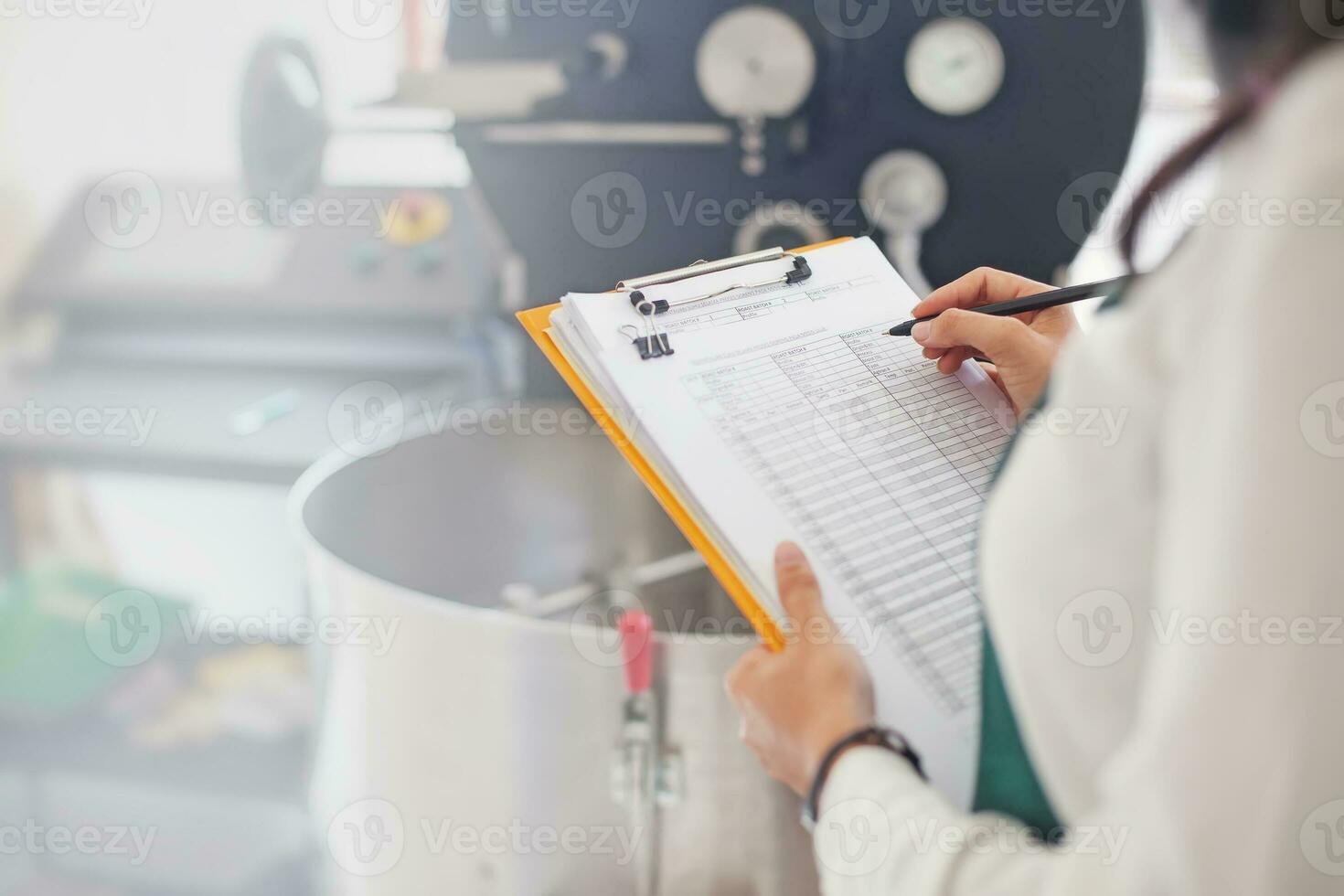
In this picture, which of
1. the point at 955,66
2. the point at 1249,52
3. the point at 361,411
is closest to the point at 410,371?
the point at 361,411

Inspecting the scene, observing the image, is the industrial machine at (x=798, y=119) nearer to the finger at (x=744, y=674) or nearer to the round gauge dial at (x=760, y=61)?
the round gauge dial at (x=760, y=61)

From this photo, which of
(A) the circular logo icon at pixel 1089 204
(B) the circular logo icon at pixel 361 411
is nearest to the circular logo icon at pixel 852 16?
(A) the circular logo icon at pixel 1089 204

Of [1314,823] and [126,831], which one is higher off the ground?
[1314,823]

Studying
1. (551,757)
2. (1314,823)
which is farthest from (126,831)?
(1314,823)

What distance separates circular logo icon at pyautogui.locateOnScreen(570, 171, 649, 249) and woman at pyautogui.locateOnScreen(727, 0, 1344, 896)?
0.89 metres

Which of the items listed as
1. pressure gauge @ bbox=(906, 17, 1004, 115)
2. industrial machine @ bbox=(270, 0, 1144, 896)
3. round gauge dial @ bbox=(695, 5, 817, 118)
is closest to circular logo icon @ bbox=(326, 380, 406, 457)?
industrial machine @ bbox=(270, 0, 1144, 896)

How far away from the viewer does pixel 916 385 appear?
73cm

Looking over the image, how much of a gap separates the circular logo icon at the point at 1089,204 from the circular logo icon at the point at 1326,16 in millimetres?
842

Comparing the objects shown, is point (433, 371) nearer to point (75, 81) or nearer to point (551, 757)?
point (75, 81)

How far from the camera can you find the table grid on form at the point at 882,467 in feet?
1.94

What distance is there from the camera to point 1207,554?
0.36 metres

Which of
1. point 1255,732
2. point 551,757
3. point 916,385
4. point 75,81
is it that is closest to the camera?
point 1255,732

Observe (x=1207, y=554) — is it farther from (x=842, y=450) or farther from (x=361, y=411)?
(x=361, y=411)

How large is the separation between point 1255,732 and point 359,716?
2.34ft
